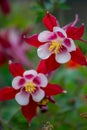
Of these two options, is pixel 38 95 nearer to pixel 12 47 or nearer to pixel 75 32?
pixel 75 32

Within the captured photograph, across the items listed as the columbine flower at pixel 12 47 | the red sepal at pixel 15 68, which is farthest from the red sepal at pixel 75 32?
the columbine flower at pixel 12 47

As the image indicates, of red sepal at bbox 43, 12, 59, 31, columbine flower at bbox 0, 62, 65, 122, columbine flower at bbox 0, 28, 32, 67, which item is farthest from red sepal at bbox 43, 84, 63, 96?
columbine flower at bbox 0, 28, 32, 67

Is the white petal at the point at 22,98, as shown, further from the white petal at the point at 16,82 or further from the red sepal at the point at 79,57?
the red sepal at the point at 79,57

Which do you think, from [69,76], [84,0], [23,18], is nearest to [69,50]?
[69,76]

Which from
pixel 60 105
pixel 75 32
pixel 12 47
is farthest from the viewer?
pixel 12 47

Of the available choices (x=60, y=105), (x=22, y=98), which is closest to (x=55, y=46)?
(x=22, y=98)

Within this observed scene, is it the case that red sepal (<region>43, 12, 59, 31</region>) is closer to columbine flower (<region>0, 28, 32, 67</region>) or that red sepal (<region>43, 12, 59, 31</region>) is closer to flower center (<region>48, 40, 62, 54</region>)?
flower center (<region>48, 40, 62, 54</region>)
